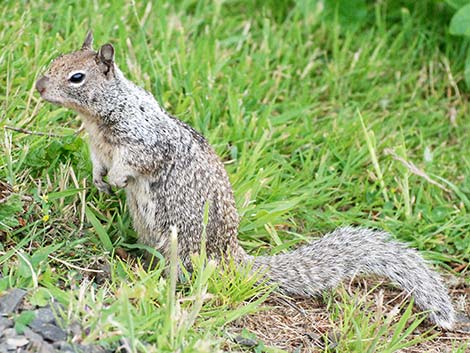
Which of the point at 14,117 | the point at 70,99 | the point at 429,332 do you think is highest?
the point at 70,99

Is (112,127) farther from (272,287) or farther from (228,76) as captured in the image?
(228,76)

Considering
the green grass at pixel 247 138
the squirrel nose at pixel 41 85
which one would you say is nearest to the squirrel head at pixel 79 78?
the squirrel nose at pixel 41 85

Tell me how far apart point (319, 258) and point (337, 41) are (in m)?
2.37

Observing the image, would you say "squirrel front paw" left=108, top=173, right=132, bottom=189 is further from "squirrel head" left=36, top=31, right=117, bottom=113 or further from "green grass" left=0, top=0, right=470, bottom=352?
"squirrel head" left=36, top=31, right=117, bottom=113

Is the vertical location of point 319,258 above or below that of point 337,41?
below

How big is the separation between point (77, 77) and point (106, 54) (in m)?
0.18

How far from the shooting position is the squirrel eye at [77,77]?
13.8ft

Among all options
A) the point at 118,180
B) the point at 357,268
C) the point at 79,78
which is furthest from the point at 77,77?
the point at 357,268

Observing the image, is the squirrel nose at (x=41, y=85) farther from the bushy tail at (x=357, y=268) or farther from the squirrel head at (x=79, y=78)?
the bushy tail at (x=357, y=268)

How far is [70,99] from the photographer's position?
4230 mm

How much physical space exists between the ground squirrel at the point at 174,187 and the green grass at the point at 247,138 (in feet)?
0.75

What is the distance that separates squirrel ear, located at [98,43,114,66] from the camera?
4.24 meters

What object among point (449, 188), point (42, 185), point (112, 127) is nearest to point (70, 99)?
point (112, 127)

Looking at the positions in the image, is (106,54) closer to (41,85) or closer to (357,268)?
(41,85)
